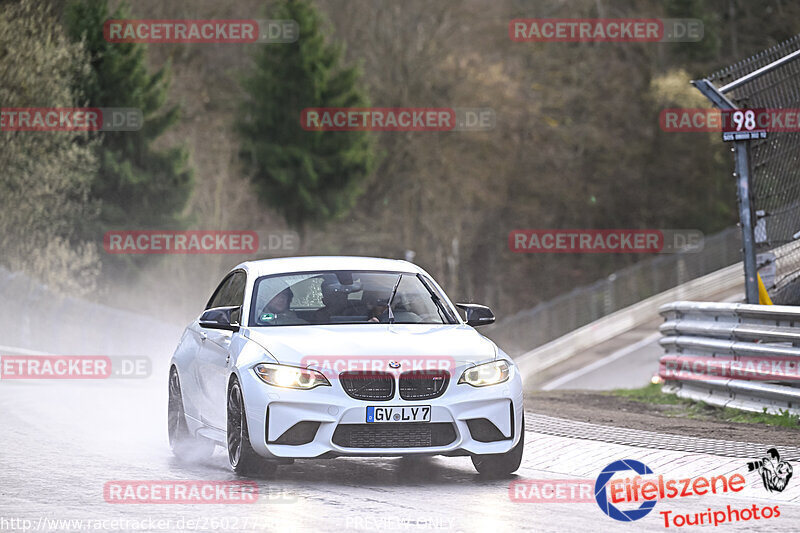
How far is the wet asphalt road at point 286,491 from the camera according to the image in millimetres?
8047

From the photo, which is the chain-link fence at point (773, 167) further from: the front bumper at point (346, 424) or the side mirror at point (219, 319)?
the side mirror at point (219, 319)

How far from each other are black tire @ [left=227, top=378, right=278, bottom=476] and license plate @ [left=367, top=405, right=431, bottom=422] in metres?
0.86

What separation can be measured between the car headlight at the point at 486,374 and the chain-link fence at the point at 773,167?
587 centimetres

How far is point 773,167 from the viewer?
587 inches

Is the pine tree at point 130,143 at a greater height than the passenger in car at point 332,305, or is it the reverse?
the pine tree at point 130,143

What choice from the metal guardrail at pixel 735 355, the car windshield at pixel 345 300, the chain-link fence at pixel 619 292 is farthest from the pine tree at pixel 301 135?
the car windshield at pixel 345 300

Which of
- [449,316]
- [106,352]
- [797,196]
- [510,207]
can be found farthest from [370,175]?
[449,316]

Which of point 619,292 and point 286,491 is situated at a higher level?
point 619,292

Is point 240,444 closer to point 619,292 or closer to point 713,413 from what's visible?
point 713,413

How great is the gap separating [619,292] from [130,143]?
58.7ft

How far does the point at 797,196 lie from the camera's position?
1475 cm

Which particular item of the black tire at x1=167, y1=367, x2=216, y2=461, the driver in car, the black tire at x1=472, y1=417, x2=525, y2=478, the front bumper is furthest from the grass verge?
the black tire at x1=167, y1=367, x2=216, y2=461

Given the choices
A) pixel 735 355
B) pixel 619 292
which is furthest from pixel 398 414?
pixel 619 292

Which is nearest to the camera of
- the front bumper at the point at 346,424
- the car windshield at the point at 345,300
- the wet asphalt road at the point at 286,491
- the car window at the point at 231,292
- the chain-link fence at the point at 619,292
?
the wet asphalt road at the point at 286,491
